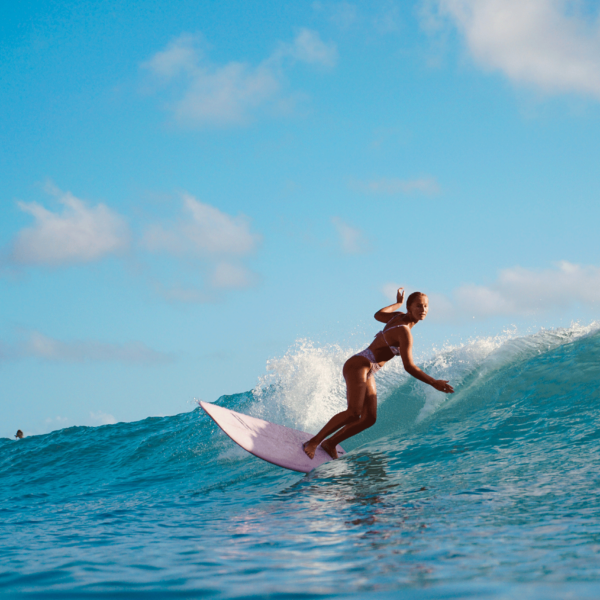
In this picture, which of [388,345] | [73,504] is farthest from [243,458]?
[388,345]

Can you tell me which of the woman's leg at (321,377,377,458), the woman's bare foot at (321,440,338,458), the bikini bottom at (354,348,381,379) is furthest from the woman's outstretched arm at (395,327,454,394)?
the woman's bare foot at (321,440,338,458)

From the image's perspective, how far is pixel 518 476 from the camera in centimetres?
534

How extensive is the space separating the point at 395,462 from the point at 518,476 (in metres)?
1.74

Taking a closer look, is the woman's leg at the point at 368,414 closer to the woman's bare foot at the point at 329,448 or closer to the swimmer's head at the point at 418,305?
the woman's bare foot at the point at 329,448

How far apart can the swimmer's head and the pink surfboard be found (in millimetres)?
2185

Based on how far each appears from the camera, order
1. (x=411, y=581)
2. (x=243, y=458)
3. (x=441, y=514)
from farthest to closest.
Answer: (x=243, y=458) → (x=441, y=514) → (x=411, y=581)

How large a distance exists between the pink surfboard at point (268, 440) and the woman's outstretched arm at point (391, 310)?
6.30 feet

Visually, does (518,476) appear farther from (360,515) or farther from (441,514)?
(360,515)

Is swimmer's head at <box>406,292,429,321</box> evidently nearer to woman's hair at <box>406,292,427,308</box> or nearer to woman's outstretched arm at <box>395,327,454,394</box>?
woman's hair at <box>406,292,427,308</box>

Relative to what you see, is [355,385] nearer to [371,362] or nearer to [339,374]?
[371,362]

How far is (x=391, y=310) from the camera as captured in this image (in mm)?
6785

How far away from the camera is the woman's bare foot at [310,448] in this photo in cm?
703

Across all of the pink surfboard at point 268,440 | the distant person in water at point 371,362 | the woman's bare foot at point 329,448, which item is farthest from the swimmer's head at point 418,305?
the pink surfboard at point 268,440

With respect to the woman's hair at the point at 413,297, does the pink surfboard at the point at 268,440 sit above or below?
below
